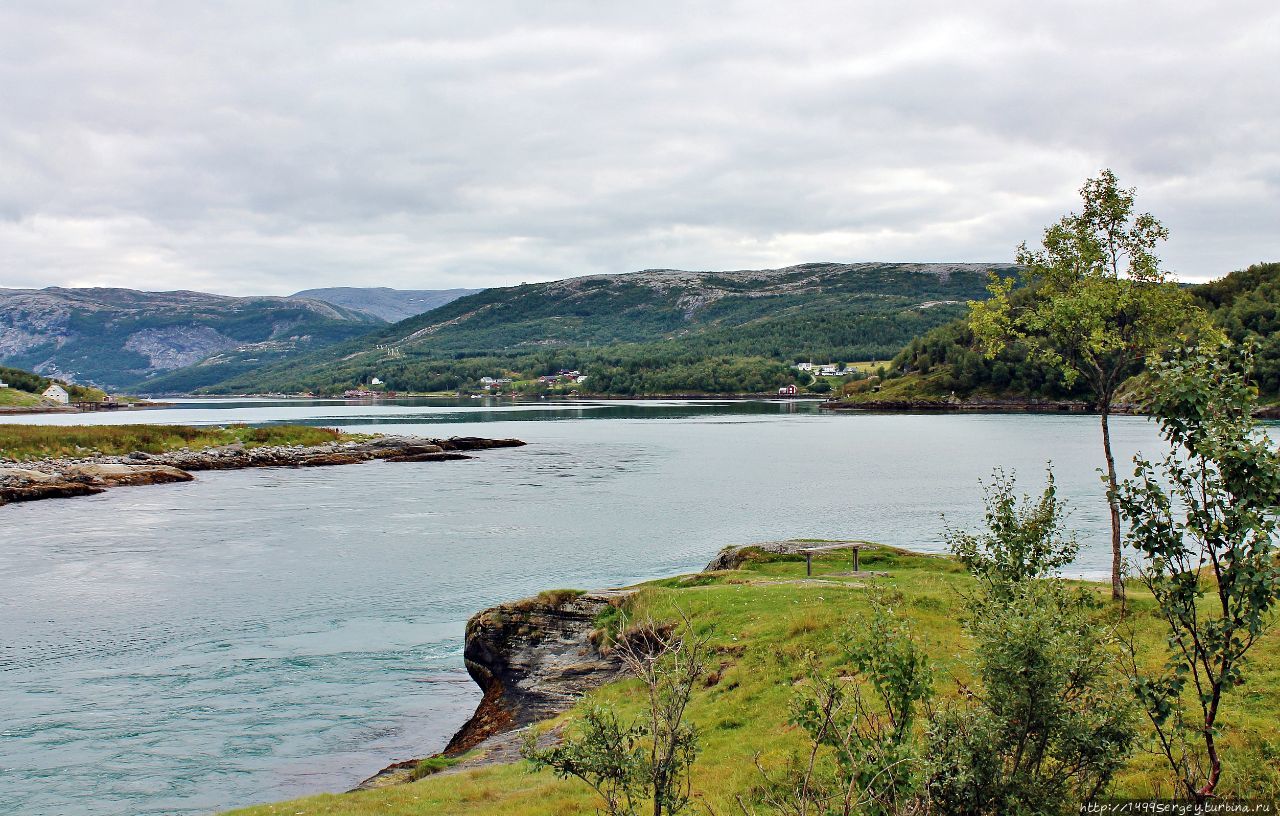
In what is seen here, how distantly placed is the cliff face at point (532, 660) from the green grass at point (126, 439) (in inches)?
2776

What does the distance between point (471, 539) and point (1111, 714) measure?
135 feet

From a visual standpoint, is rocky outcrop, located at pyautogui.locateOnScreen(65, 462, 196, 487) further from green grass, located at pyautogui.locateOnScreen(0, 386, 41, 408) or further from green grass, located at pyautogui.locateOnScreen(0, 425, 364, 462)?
green grass, located at pyautogui.locateOnScreen(0, 386, 41, 408)

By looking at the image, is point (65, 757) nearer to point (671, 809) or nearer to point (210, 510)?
point (671, 809)

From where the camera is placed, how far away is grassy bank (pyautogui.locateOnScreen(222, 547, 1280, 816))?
12078 mm

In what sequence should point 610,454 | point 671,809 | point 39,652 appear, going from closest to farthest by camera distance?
point 671,809
point 39,652
point 610,454

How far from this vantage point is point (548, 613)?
25.4 meters

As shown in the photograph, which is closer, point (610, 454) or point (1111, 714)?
point (1111, 714)

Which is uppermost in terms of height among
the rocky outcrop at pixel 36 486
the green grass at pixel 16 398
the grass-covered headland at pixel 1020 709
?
the green grass at pixel 16 398

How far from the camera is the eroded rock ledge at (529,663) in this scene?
66.5ft

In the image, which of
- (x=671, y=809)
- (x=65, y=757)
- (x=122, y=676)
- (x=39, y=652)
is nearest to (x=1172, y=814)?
(x=671, y=809)

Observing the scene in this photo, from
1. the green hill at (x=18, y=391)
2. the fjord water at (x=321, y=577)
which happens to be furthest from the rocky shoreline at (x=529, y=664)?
the green hill at (x=18, y=391)

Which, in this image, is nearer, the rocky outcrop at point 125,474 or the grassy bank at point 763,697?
the grassy bank at point 763,697

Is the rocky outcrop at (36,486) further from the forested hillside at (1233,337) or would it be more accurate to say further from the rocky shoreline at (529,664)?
the forested hillside at (1233,337)

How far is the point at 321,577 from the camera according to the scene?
38000mm
